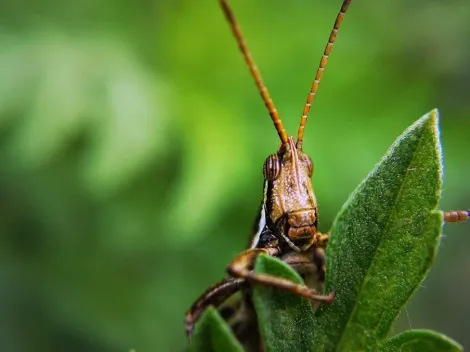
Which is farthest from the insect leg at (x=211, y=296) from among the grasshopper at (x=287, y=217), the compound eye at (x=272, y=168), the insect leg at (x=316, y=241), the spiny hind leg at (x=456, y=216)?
the spiny hind leg at (x=456, y=216)

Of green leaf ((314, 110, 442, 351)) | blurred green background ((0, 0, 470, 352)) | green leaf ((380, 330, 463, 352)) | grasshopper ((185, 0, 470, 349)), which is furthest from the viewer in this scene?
blurred green background ((0, 0, 470, 352))

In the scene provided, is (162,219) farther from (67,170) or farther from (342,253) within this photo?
(342,253)

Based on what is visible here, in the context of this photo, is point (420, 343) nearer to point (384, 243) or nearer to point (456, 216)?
point (384, 243)

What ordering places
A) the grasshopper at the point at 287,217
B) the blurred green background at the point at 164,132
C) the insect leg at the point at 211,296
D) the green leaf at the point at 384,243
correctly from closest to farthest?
1. the green leaf at the point at 384,243
2. the grasshopper at the point at 287,217
3. the insect leg at the point at 211,296
4. the blurred green background at the point at 164,132

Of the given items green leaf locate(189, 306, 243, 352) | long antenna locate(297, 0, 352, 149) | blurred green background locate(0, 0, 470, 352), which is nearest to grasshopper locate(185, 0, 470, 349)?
long antenna locate(297, 0, 352, 149)

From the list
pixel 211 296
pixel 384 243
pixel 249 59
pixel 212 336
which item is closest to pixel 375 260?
pixel 384 243

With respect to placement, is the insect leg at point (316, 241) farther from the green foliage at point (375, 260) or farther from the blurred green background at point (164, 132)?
the blurred green background at point (164, 132)

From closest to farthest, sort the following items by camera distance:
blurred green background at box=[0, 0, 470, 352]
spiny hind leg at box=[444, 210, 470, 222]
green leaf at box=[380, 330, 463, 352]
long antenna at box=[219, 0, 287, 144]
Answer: green leaf at box=[380, 330, 463, 352], long antenna at box=[219, 0, 287, 144], spiny hind leg at box=[444, 210, 470, 222], blurred green background at box=[0, 0, 470, 352]

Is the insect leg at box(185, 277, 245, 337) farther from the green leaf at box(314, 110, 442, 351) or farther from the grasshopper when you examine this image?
the green leaf at box(314, 110, 442, 351)

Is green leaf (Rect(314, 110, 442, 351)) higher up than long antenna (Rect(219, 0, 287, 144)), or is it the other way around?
long antenna (Rect(219, 0, 287, 144))
